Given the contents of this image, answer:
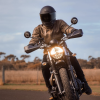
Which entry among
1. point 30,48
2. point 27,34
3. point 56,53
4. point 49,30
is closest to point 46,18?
point 49,30

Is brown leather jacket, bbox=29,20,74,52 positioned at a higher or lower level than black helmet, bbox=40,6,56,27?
lower

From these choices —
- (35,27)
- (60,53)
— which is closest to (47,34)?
(35,27)

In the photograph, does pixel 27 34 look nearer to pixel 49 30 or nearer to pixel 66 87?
pixel 49 30

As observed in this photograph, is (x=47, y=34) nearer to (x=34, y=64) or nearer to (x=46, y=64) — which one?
(x=46, y=64)

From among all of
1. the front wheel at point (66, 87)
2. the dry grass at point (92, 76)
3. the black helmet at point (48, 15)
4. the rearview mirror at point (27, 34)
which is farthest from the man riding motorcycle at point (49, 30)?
the dry grass at point (92, 76)

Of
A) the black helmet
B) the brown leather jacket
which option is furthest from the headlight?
the black helmet

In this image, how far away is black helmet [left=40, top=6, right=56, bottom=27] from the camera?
4.82 meters

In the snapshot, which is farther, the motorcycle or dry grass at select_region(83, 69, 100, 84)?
dry grass at select_region(83, 69, 100, 84)

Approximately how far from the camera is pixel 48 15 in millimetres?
4922

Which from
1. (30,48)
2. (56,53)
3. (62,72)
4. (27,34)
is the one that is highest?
(27,34)

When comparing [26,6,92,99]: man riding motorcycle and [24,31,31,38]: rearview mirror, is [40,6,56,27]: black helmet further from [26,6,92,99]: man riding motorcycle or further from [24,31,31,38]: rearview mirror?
[24,31,31,38]: rearview mirror

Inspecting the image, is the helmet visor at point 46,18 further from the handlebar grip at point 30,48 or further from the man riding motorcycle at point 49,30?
the handlebar grip at point 30,48

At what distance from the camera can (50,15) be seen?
4898mm

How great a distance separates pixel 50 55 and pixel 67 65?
1.37 feet
